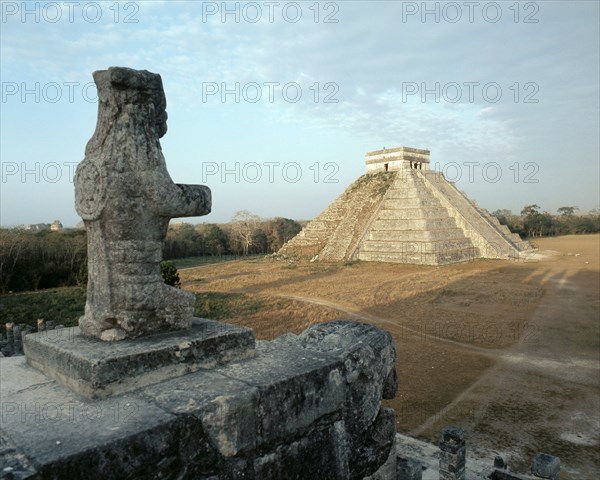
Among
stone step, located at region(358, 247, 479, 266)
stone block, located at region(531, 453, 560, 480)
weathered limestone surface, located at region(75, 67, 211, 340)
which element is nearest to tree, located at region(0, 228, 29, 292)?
stone step, located at region(358, 247, 479, 266)

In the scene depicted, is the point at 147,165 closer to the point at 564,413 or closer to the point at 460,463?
the point at 460,463

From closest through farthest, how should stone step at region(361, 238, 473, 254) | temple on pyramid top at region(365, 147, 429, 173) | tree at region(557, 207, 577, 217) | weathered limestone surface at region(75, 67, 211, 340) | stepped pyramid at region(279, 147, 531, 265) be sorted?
weathered limestone surface at region(75, 67, 211, 340) → stone step at region(361, 238, 473, 254) → stepped pyramid at region(279, 147, 531, 265) → temple on pyramid top at region(365, 147, 429, 173) → tree at region(557, 207, 577, 217)

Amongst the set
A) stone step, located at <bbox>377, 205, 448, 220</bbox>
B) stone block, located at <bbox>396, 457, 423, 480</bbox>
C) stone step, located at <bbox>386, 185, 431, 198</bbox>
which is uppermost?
stone step, located at <bbox>386, 185, 431, 198</bbox>

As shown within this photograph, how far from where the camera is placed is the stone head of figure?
A: 257cm

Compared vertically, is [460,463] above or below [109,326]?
below

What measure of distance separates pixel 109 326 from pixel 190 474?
3.26ft

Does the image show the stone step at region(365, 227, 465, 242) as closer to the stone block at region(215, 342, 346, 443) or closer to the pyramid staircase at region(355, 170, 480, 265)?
the pyramid staircase at region(355, 170, 480, 265)

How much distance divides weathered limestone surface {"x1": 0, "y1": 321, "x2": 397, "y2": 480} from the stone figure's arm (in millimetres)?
899

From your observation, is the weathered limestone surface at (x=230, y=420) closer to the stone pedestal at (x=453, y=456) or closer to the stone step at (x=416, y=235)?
the stone pedestal at (x=453, y=456)

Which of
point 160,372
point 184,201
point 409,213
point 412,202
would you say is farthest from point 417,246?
point 160,372

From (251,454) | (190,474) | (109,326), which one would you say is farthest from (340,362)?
(109,326)

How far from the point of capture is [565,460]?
233 inches

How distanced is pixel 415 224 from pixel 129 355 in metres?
28.7

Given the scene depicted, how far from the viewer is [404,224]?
30234mm
